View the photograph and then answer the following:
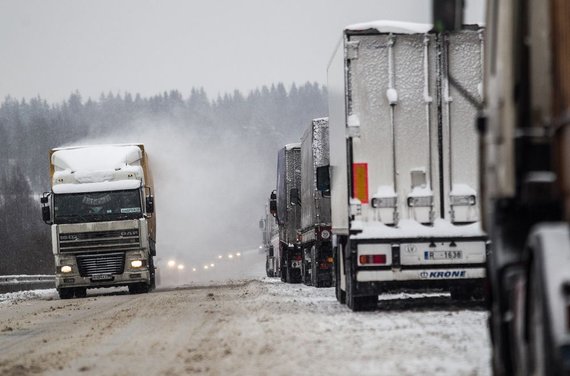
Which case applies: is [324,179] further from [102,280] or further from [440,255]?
[102,280]

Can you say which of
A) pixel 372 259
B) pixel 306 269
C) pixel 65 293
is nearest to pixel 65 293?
pixel 65 293

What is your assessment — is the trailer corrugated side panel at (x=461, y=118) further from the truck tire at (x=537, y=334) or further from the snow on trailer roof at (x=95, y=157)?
the snow on trailer roof at (x=95, y=157)

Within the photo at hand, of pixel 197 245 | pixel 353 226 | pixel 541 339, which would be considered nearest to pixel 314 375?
pixel 541 339

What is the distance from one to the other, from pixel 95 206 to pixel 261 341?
57.3ft

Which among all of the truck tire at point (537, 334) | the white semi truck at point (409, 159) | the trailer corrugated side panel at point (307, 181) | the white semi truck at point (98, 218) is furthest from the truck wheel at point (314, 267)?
the truck tire at point (537, 334)

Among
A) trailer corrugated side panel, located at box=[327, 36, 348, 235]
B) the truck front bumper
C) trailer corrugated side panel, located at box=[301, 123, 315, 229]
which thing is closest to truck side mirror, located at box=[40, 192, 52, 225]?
the truck front bumper

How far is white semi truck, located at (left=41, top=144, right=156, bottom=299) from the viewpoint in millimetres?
27781

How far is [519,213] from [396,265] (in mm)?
8358

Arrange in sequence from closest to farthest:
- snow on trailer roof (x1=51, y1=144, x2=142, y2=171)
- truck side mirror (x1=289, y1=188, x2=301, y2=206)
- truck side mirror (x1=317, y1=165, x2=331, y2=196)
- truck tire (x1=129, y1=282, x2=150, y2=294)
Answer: truck side mirror (x1=317, y1=165, x2=331, y2=196) → snow on trailer roof (x1=51, y1=144, x2=142, y2=171) → truck tire (x1=129, y1=282, x2=150, y2=294) → truck side mirror (x1=289, y1=188, x2=301, y2=206)

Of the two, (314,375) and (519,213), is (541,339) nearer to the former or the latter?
(519,213)

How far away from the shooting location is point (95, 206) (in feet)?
91.2

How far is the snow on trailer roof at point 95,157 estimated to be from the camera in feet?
93.0

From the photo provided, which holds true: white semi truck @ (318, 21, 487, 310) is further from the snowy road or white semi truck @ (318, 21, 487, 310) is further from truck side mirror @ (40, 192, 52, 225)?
truck side mirror @ (40, 192, 52, 225)

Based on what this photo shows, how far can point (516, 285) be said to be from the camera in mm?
5770
